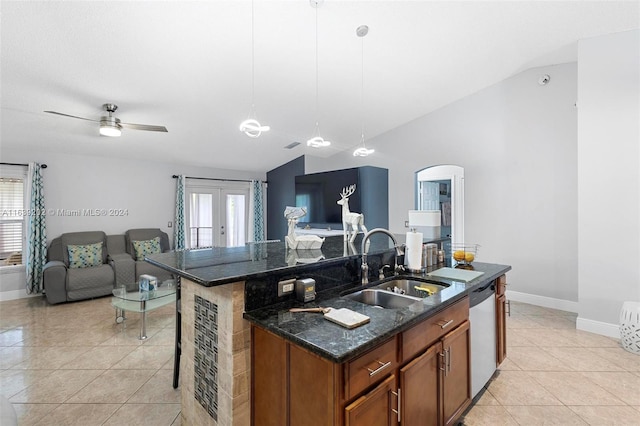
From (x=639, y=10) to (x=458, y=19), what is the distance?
5.63 ft

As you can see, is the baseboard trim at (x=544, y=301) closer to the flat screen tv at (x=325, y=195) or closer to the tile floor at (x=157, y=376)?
the tile floor at (x=157, y=376)

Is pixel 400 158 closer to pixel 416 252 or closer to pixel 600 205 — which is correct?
pixel 600 205

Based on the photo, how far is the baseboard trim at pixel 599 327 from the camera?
326 cm

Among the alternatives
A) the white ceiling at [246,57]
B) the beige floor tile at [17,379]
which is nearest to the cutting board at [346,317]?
the white ceiling at [246,57]

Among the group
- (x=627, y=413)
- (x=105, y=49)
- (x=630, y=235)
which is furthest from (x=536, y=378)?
(x=105, y=49)

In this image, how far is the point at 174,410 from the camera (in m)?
2.13

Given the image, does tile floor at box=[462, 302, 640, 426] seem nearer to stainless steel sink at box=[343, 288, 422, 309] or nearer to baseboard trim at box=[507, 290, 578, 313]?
baseboard trim at box=[507, 290, 578, 313]

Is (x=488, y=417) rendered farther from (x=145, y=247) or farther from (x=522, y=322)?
(x=145, y=247)

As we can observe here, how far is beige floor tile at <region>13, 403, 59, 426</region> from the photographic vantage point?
2027 mm

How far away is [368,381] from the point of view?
1.21 meters

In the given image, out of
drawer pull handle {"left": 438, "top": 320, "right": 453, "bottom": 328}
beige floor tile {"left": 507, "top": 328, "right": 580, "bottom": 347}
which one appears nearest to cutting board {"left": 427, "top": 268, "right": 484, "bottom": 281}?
drawer pull handle {"left": 438, "top": 320, "right": 453, "bottom": 328}

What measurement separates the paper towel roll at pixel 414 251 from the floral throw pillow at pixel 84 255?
5128 mm

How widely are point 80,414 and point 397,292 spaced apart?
238 cm

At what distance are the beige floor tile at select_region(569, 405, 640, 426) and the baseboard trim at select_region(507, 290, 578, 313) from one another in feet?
7.58
